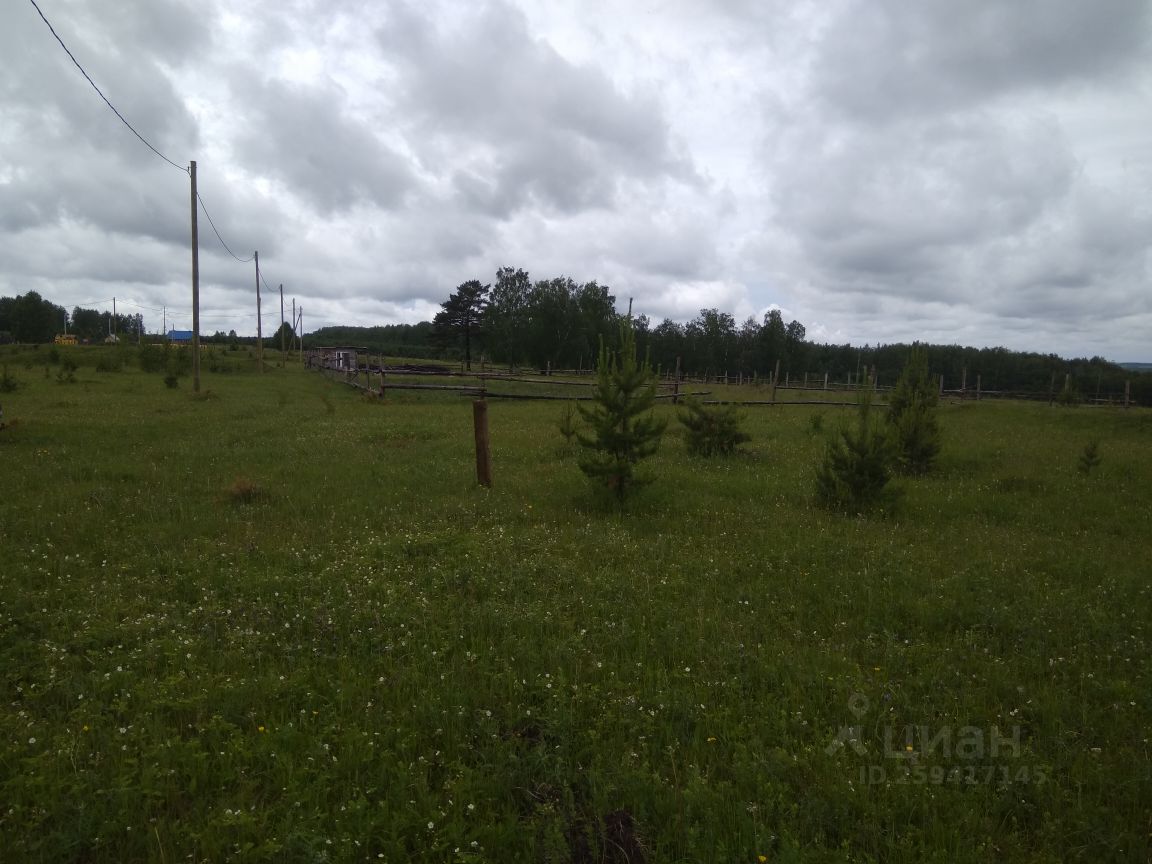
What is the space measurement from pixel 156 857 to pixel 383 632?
2.16 meters

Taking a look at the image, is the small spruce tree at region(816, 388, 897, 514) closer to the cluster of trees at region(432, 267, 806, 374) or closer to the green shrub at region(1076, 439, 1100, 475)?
the green shrub at region(1076, 439, 1100, 475)

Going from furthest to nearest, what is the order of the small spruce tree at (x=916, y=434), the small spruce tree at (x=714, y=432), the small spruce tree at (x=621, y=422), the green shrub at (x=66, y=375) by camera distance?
the green shrub at (x=66, y=375), the small spruce tree at (x=714, y=432), the small spruce tree at (x=916, y=434), the small spruce tree at (x=621, y=422)

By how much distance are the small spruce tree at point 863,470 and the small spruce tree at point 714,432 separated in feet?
12.9

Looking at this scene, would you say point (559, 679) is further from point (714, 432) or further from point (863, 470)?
point (714, 432)

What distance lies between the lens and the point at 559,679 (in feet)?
13.8

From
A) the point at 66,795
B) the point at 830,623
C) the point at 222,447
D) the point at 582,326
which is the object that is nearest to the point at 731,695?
the point at 830,623

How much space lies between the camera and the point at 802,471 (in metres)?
11.9

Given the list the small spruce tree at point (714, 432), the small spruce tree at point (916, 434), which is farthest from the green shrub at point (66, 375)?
the small spruce tree at point (916, 434)

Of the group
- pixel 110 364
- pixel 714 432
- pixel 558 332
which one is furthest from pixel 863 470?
pixel 558 332

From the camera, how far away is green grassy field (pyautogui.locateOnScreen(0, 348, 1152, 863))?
2.99 meters

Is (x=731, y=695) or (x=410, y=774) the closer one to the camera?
(x=410, y=774)

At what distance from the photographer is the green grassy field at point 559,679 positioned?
2.99 meters

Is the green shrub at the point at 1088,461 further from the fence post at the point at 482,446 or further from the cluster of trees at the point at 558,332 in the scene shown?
the cluster of trees at the point at 558,332

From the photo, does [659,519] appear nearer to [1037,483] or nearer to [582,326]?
[1037,483]
